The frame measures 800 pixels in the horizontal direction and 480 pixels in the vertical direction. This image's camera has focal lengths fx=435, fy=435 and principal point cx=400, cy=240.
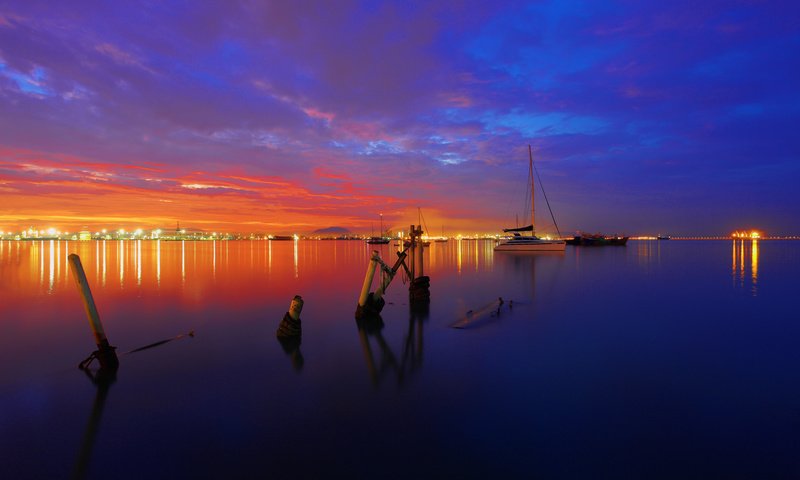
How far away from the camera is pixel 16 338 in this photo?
13.6 m

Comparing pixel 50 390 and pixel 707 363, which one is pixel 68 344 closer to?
pixel 50 390

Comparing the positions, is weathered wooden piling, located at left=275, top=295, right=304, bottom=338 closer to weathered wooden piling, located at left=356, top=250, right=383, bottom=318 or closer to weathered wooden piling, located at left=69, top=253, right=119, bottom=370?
weathered wooden piling, located at left=356, top=250, right=383, bottom=318

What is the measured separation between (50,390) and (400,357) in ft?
25.2

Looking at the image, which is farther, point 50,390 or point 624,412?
A: point 50,390

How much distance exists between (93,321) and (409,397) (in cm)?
728

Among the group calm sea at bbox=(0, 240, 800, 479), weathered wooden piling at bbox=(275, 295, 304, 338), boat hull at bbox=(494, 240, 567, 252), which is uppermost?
boat hull at bbox=(494, 240, 567, 252)

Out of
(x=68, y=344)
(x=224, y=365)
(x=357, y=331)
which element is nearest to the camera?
(x=224, y=365)

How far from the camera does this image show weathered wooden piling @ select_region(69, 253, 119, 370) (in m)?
9.79

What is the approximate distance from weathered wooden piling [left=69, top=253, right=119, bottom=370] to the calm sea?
1.63 ft

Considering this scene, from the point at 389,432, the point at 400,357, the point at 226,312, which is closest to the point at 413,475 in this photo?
the point at 389,432

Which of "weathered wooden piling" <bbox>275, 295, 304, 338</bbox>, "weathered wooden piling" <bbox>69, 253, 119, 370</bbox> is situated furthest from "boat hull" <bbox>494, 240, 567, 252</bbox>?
"weathered wooden piling" <bbox>69, 253, 119, 370</bbox>

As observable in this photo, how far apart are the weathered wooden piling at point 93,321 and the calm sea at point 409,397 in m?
0.50

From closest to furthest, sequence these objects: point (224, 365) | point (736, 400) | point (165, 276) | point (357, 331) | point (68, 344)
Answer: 1. point (736, 400)
2. point (224, 365)
3. point (68, 344)
4. point (357, 331)
5. point (165, 276)

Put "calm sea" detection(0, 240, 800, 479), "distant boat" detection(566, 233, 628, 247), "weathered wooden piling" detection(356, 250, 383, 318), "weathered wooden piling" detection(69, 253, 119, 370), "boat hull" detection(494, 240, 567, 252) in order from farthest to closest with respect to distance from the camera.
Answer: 1. "distant boat" detection(566, 233, 628, 247)
2. "boat hull" detection(494, 240, 567, 252)
3. "weathered wooden piling" detection(356, 250, 383, 318)
4. "weathered wooden piling" detection(69, 253, 119, 370)
5. "calm sea" detection(0, 240, 800, 479)
